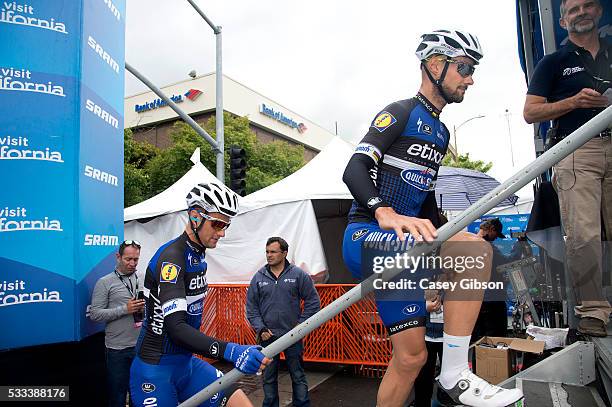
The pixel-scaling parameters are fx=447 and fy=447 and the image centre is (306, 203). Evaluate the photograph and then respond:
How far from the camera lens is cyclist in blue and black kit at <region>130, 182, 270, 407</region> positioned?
2.85 meters

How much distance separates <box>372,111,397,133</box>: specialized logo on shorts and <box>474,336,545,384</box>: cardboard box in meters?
3.12

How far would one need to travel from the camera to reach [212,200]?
3119 mm

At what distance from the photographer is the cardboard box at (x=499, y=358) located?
445 centimetres

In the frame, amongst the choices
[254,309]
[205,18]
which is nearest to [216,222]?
[254,309]

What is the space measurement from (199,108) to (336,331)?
4036 centimetres

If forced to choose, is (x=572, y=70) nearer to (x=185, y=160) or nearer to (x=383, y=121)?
(x=383, y=121)

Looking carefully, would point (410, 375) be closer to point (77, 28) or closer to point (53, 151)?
point (53, 151)

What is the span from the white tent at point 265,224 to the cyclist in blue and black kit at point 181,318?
590 cm

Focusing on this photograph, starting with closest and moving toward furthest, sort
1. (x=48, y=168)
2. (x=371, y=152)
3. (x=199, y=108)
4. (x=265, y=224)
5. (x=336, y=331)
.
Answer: (x=371, y=152) < (x=48, y=168) < (x=336, y=331) < (x=265, y=224) < (x=199, y=108)

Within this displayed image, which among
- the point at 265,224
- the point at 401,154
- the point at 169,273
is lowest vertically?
the point at 169,273

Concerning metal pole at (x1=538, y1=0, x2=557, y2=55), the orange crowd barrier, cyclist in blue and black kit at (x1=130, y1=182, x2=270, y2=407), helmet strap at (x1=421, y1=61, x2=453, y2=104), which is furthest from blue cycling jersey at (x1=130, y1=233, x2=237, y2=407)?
the orange crowd barrier

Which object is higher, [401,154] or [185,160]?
[185,160]

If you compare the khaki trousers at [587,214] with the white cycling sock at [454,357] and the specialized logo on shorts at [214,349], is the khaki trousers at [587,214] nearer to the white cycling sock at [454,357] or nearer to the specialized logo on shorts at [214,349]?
the white cycling sock at [454,357]

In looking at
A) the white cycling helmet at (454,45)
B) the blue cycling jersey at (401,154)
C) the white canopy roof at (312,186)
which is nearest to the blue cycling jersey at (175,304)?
the blue cycling jersey at (401,154)
